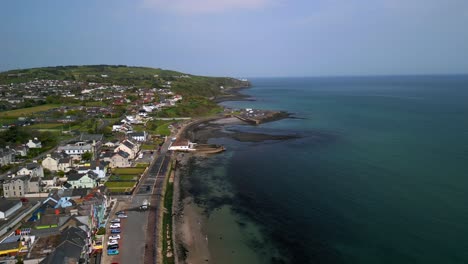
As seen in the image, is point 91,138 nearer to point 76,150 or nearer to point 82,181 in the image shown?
point 76,150

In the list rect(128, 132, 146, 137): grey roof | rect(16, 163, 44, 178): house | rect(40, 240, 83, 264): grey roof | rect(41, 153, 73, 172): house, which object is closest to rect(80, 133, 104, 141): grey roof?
rect(128, 132, 146, 137): grey roof

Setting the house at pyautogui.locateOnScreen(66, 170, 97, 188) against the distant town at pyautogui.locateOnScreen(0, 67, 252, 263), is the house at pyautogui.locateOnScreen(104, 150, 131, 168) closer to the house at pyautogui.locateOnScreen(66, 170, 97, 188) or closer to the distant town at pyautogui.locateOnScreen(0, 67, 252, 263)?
the distant town at pyautogui.locateOnScreen(0, 67, 252, 263)

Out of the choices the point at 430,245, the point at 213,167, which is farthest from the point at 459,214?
the point at 213,167

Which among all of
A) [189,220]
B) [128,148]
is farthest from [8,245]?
[128,148]

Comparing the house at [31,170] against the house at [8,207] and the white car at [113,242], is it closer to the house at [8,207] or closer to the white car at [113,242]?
the house at [8,207]

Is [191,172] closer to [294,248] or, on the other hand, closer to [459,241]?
[294,248]

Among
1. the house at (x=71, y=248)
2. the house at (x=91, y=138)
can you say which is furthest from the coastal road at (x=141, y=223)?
the house at (x=91, y=138)
